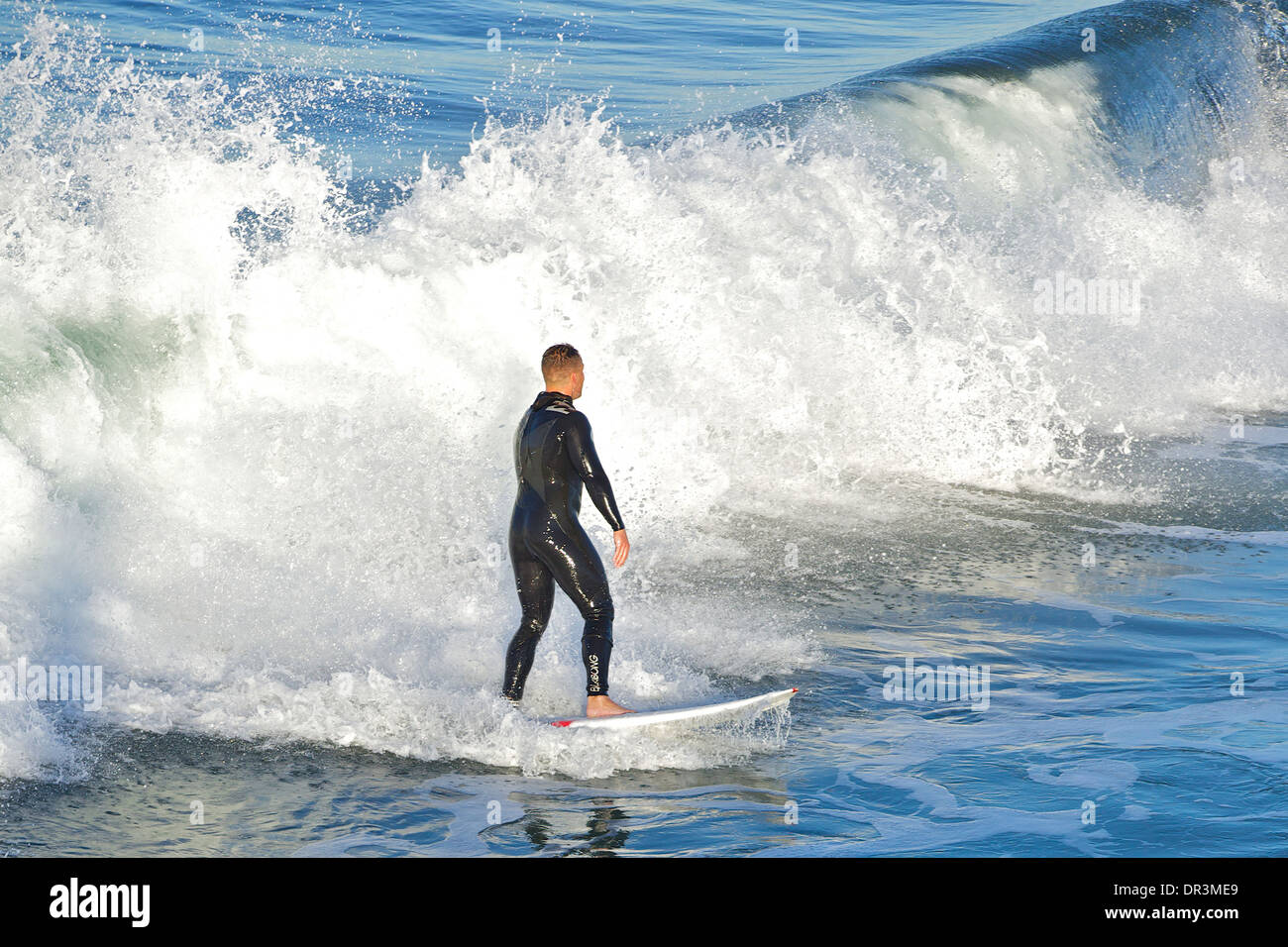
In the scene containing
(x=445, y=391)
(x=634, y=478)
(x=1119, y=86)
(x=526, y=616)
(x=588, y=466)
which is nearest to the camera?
(x=588, y=466)

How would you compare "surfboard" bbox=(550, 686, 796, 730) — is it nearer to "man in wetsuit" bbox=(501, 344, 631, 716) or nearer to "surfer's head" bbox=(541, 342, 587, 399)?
"man in wetsuit" bbox=(501, 344, 631, 716)

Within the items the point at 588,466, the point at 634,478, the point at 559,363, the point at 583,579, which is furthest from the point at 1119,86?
the point at 583,579

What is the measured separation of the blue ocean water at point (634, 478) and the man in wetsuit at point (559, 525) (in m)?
0.35

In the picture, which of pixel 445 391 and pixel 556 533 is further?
pixel 445 391

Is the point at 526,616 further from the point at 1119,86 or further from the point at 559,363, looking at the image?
A: the point at 1119,86

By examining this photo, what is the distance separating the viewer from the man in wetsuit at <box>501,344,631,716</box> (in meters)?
6.12

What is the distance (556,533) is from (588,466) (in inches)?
13.1

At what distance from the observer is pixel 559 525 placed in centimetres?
620

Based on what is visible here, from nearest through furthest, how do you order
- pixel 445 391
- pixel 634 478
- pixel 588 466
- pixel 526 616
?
pixel 588 466 < pixel 526 616 < pixel 445 391 < pixel 634 478

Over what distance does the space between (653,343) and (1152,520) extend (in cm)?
373

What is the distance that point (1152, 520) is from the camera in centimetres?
966

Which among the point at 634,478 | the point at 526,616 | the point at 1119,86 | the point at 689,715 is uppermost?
the point at 1119,86
